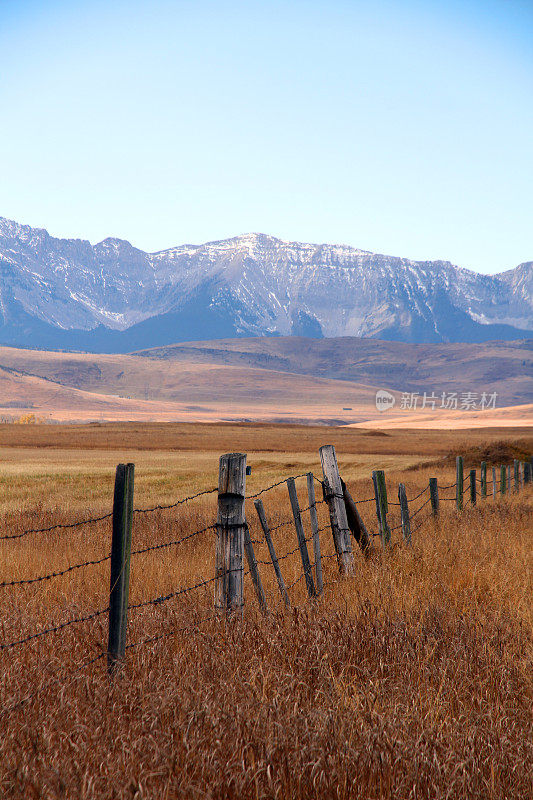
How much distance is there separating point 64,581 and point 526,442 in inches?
1612

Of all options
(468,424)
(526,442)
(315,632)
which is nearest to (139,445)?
(526,442)

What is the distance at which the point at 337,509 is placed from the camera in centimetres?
883

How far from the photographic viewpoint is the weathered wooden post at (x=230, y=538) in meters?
6.05

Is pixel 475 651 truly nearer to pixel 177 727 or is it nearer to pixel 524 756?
pixel 524 756

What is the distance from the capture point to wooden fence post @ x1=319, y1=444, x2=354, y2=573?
8648 mm

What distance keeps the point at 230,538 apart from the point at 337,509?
300cm

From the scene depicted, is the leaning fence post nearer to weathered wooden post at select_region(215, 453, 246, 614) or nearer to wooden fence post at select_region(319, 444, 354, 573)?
weathered wooden post at select_region(215, 453, 246, 614)

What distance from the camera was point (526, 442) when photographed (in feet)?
148

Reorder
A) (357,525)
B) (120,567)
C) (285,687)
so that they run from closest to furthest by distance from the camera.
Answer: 1. (285,687)
2. (120,567)
3. (357,525)

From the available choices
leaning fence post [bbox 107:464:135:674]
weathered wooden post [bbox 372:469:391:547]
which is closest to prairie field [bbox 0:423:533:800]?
A: leaning fence post [bbox 107:464:135:674]

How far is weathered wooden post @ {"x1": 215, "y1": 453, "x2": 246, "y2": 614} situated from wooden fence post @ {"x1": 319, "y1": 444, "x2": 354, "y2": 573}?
260 centimetres

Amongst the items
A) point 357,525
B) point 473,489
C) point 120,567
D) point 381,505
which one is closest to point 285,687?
point 120,567

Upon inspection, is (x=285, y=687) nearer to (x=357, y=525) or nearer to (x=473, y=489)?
(x=357, y=525)

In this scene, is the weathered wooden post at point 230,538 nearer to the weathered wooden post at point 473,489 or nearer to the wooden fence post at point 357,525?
the wooden fence post at point 357,525
